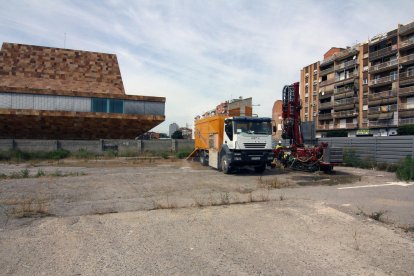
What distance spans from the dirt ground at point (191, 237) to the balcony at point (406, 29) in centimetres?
5285

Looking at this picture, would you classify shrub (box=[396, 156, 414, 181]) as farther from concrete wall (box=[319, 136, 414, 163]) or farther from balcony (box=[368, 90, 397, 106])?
balcony (box=[368, 90, 397, 106])

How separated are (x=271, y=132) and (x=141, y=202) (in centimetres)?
883

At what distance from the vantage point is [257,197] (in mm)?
9141

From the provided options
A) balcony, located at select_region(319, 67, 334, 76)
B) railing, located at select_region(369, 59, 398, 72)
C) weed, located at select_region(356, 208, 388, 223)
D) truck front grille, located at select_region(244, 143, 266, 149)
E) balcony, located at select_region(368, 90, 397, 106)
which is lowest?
weed, located at select_region(356, 208, 388, 223)

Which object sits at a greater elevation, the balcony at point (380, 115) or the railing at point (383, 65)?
the railing at point (383, 65)

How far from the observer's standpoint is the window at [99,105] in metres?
32.8

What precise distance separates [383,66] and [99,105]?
155ft

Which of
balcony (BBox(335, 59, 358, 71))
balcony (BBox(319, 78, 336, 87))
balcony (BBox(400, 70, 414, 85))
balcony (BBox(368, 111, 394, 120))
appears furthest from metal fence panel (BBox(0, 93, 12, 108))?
balcony (BBox(319, 78, 336, 87))

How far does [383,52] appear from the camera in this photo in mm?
53969

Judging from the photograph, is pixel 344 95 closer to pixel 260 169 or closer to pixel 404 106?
pixel 404 106

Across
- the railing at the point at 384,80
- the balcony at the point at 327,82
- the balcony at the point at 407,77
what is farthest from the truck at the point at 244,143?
the balcony at the point at 327,82

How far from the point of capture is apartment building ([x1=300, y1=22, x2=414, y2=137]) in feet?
165

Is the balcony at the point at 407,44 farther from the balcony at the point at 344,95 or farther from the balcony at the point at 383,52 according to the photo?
the balcony at the point at 344,95

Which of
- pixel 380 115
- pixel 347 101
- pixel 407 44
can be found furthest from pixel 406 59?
pixel 347 101
